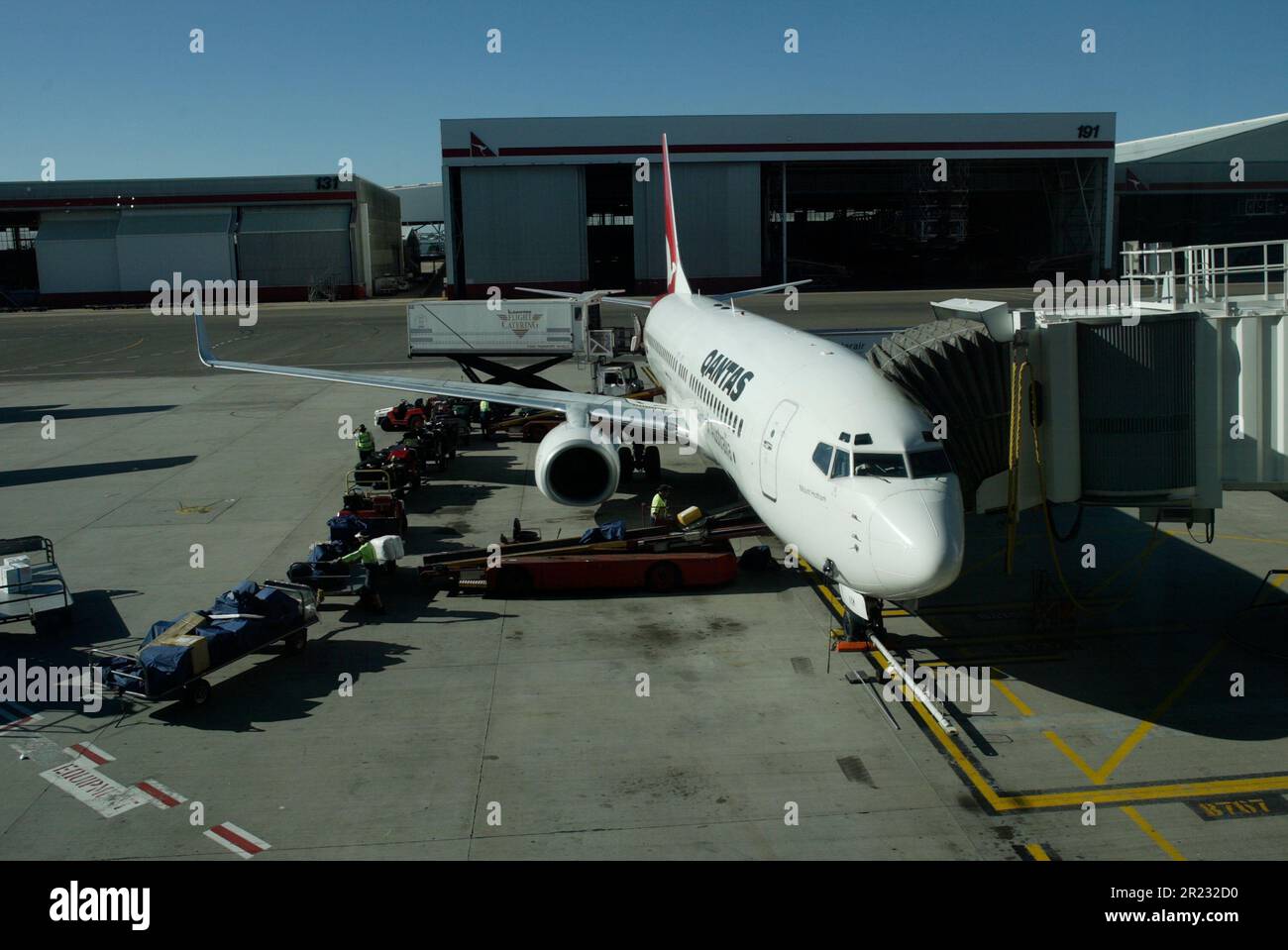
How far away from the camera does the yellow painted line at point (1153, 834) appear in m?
10.5

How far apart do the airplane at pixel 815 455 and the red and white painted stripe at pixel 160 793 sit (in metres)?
8.62

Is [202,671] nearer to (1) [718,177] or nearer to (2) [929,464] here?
(2) [929,464]

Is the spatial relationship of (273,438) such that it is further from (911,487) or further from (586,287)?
(586,287)

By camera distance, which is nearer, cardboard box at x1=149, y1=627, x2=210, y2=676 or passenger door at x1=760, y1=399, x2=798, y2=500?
cardboard box at x1=149, y1=627, x2=210, y2=676

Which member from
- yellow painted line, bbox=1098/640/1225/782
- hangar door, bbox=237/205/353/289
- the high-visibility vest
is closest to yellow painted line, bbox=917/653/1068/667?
yellow painted line, bbox=1098/640/1225/782

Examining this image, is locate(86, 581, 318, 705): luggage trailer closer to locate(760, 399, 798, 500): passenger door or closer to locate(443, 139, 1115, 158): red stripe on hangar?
locate(760, 399, 798, 500): passenger door

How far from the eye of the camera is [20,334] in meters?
78.8

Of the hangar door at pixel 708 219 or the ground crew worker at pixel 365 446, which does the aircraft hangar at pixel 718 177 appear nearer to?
the hangar door at pixel 708 219

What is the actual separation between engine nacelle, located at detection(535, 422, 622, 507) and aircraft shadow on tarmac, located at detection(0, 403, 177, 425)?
26.3 m

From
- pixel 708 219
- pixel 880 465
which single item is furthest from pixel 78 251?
pixel 880 465

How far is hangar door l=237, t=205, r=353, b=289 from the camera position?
108 metres

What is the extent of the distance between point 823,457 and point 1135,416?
5020 millimetres

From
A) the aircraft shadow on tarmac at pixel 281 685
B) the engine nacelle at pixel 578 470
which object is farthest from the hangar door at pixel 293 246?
the aircraft shadow on tarmac at pixel 281 685

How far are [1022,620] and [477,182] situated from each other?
8807 cm
